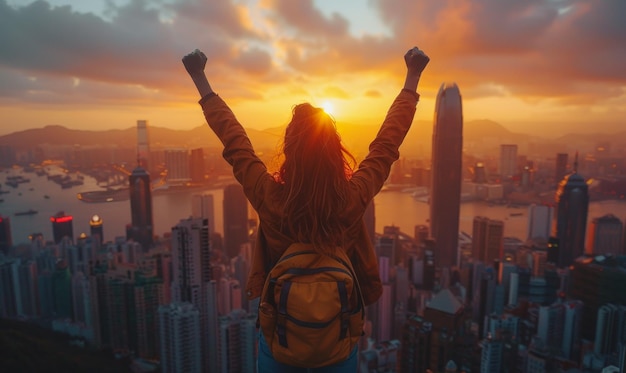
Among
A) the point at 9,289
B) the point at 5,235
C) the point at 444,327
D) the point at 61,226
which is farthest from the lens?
the point at 61,226

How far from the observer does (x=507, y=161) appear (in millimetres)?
9742

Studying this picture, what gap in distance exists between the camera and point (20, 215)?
6652mm

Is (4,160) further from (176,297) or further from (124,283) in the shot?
(176,297)

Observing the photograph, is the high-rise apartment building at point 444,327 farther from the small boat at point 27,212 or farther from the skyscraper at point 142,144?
the small boat at point 27,212

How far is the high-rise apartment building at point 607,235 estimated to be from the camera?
768cm

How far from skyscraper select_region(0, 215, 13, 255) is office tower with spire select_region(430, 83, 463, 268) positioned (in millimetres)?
8636

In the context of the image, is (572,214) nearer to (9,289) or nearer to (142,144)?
(142,144)

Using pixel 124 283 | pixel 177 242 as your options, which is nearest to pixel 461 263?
pixel 177 242

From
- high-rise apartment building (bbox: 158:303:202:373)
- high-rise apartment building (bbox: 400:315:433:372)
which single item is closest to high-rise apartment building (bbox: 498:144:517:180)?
high-rise apartment building (bbox: 400:315:433:372)

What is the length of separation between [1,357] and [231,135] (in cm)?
416

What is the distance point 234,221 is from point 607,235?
773 centimetres

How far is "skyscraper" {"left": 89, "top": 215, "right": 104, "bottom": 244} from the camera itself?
756 centimetres

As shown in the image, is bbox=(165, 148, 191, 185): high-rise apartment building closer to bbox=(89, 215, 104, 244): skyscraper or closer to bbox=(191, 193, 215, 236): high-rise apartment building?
bbox=(191, 193, 215, 236): high-rise apartment building

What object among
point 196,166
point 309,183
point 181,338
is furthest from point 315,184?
point 196,166
